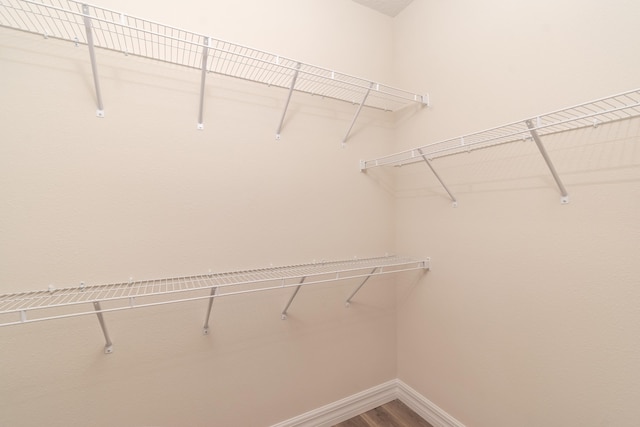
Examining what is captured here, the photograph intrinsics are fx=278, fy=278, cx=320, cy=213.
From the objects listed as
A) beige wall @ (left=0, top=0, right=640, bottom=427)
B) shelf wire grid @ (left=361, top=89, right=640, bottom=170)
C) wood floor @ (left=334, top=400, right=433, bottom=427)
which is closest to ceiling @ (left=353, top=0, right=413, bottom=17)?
beige wall @ (left=0, top=0, right=640, bottom=427)

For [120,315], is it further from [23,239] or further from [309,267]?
[309,267]

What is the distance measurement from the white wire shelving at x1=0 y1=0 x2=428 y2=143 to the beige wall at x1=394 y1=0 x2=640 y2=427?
0.40m

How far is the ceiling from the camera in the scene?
1.82 m

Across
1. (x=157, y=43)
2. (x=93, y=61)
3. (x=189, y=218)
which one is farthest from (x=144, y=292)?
(x=157, y=43)

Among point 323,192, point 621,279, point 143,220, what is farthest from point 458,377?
point 143,220

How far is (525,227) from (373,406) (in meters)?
1.46

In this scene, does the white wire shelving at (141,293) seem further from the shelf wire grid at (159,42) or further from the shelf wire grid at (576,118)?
the shelf wire grid at (159,42)

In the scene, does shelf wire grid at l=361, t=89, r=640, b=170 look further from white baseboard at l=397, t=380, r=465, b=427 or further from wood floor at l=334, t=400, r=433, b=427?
wood floor at l=334, t=400, r=433, b=427

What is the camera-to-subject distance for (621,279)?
0.98 meters

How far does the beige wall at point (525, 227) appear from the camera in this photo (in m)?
0.99

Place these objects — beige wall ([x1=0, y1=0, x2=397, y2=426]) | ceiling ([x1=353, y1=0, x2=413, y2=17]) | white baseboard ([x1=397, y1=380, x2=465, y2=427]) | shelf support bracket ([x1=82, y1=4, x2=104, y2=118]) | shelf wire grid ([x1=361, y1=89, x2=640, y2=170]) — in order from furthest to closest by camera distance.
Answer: ceiling ([x1=353, y1=0, x2=413, y2=17]), white baseboard ([x1=397, y1=380, x2=465, y2=427]), beige wall ([x1=0, y1=0, x2=397, y2=426]), shelf support bracket ([x1=82, y1=4, x2=104, y2=118]), shelf wire grid ([x1=361, y1=89, x2=640, y2=170])

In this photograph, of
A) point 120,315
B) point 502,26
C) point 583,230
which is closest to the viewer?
point 583,230

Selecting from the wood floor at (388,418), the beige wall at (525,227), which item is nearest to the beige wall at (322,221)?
the beige wall at (525,227)

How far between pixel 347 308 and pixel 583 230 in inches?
48.1
